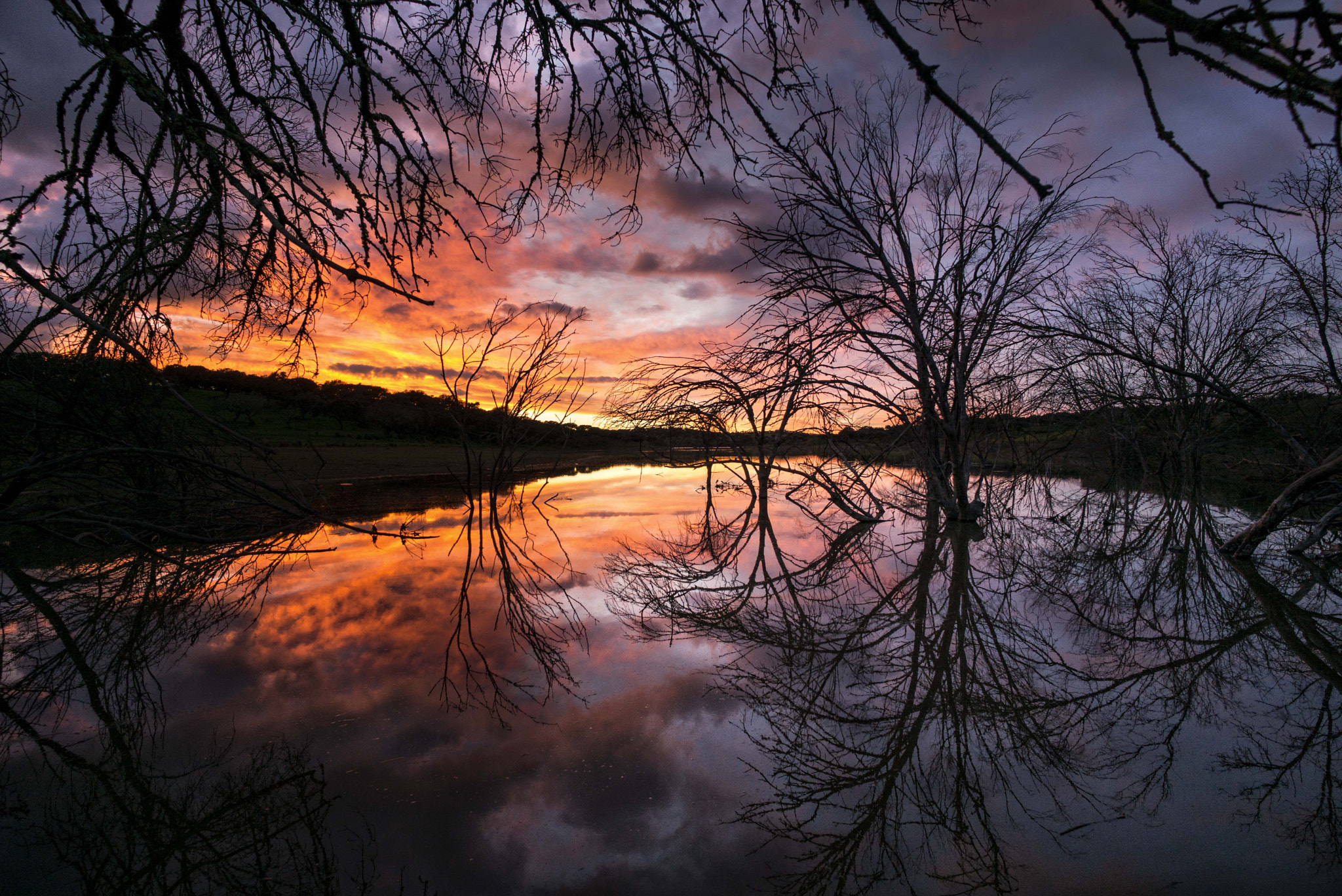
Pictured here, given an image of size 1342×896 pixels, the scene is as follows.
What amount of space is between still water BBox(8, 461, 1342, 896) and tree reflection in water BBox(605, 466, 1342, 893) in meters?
0.02

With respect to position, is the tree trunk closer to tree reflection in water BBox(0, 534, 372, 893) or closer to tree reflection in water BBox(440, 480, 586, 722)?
tree reflection in water BBox(440, 480, 586, 722)

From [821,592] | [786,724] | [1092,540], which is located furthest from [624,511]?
[786,724]

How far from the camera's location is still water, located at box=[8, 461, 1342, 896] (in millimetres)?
1626

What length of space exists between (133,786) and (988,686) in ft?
11.3

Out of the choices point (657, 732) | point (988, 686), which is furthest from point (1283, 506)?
point (657, 732)

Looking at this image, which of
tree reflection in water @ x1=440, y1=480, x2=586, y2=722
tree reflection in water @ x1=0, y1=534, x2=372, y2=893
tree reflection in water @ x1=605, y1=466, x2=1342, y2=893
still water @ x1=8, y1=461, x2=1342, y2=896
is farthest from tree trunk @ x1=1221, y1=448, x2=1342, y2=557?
tree reflection in water @ x1=0, y1=534, x2=372, y2=893

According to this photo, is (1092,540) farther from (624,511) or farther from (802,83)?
(802,83)

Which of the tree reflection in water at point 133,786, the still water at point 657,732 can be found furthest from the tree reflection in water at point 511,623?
the tree reflection in water at point 133,786

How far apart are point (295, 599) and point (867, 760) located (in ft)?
12.7

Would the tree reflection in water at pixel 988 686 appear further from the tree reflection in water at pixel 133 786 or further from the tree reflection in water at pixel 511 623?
the tree reflection in water at pixel 133 786

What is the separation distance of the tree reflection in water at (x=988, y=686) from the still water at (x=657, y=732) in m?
0.02

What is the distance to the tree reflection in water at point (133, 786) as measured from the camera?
1.55 meters

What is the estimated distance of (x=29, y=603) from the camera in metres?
3.87

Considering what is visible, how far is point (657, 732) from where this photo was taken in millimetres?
2357
